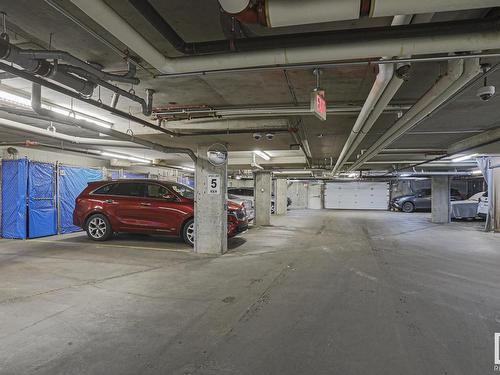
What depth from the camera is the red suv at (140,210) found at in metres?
7.55

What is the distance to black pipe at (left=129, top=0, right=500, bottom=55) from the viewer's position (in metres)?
2.17

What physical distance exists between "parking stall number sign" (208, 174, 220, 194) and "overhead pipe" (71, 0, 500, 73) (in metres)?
4.41

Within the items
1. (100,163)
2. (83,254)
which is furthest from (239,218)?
(100,163)

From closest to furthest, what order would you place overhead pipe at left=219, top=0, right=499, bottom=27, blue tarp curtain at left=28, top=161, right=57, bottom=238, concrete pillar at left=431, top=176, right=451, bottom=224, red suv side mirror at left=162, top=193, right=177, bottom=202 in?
overhead pipe at left=219, top=0, right=499, bottom=27, red suv side mirror at left=162, top=193, right=177, bottom=202, blue tarp curtain at left=28, top=161, right=57, bottom=238, concrete pillar at left=431, top=176, right=451, bottom=224

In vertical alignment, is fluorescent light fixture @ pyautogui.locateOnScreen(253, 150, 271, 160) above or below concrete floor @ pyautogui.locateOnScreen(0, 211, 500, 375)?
above

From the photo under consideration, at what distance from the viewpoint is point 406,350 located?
8.74ft

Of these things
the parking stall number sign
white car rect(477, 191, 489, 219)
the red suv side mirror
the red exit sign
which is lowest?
white car rect(477, 191, 489, 219)

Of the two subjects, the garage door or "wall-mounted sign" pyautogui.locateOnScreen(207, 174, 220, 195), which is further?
the garage door

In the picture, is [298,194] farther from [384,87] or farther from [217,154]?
[384,87]

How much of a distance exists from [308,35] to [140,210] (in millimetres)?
6397

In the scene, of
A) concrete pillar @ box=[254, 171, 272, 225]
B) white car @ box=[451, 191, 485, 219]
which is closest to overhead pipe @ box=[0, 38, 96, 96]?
concrete pillar @ box=[254, 171, 272, 225]

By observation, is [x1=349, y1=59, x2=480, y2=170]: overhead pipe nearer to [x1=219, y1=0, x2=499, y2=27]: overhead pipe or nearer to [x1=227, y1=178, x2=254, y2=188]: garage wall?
[x1=219, y1=0, x2=499, y2=27]: overhead pipe

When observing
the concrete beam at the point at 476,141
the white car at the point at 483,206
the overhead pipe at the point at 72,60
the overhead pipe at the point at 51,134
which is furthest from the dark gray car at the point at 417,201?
the overhead pipe at the point at 72,60

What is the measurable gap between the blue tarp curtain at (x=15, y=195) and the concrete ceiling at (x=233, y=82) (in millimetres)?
1155
